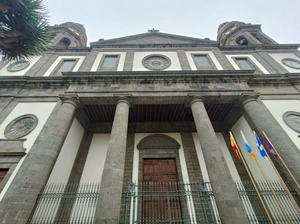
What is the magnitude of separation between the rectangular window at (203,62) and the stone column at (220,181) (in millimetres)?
4700

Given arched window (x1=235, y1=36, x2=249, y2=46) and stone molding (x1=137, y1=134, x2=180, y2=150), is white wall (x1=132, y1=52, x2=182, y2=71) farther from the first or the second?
arched window (x1=235, y1=36, x2=249, y2=46)

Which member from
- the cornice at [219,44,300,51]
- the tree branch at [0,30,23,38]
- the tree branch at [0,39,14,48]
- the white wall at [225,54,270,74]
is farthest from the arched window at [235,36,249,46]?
the tree branch at [0,39,14,48]

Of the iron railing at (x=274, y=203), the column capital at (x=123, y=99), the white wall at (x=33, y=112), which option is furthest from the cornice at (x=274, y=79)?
the white wall at (x=33, y=112)

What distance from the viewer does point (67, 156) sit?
26.2ft

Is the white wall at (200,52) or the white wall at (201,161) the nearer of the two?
the white wall at (201,161)

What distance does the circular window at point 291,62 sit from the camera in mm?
11250

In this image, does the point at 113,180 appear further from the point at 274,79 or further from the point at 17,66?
the point at 17,66

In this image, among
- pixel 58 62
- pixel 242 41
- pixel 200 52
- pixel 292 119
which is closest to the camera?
pixel 292 119

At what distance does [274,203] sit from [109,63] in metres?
11.5

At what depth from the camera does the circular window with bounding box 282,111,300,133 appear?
7.92 meters

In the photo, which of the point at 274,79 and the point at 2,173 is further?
the point at 274,79

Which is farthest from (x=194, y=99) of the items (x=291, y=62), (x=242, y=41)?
(x=242, y=41)

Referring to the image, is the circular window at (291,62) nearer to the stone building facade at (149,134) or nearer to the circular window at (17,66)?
the stone building facade at (149,134)

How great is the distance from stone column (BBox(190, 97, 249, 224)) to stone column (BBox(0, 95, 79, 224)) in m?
5.94
